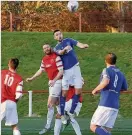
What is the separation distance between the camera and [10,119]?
1415 cm

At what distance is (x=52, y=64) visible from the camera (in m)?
16.1

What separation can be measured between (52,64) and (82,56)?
19272 millimetres

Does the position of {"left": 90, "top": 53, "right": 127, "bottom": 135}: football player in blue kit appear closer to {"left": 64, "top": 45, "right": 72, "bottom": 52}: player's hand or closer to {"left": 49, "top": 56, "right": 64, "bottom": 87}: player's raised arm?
{"left": 64, "top": 45, "right": 72, "bottom": 52}: player's hand

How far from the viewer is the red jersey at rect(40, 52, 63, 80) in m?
15.9

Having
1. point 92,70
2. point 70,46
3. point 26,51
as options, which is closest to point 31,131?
point 70,46

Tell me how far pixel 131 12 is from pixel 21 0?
8.00 metres

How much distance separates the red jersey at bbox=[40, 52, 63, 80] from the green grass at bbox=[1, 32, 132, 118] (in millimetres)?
11717

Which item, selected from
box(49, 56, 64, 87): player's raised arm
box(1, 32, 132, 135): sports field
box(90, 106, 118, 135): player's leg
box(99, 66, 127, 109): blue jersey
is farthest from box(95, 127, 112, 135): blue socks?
box(1, 32, 132, 135): sports field

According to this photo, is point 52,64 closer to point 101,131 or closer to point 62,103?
point 62,103

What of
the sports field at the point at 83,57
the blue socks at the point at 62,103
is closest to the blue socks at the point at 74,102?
the blue socks at the point at 62,103

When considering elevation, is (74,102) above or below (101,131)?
above

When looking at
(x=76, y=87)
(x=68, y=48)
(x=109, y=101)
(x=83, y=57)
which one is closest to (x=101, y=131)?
(x=109, y=101)

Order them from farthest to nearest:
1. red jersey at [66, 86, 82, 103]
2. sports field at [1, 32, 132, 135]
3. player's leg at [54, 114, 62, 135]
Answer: sports field at [1, 32, 132, 135] < red jersey at [66, 86, 82, 103] < player's leg at [54, 114, 62, 135]

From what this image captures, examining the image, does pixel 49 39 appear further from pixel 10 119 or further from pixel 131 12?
pixel 10 119
